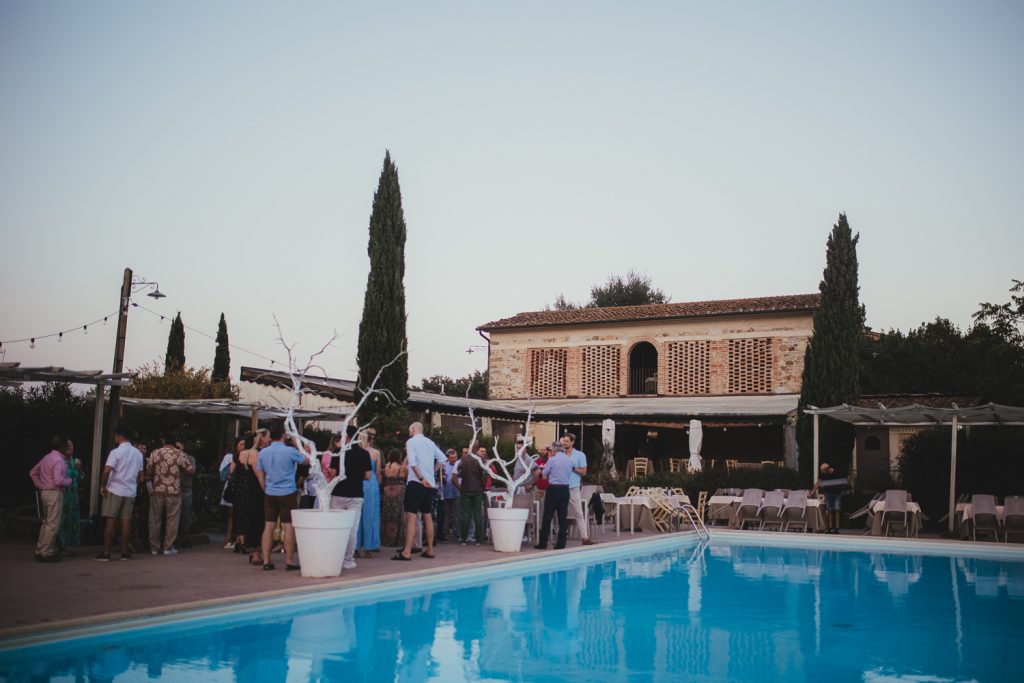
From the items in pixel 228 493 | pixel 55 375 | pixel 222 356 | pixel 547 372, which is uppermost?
pixel 222 356

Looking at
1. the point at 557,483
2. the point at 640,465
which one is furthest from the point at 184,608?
the point at 640,465

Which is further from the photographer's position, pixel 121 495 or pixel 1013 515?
pixel 1013 515

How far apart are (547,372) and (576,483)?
16.7 m

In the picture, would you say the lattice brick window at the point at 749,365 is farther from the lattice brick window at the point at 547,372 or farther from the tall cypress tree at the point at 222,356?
the tall cypress tree at the point at 222,356

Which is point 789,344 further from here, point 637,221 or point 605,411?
point 637,221

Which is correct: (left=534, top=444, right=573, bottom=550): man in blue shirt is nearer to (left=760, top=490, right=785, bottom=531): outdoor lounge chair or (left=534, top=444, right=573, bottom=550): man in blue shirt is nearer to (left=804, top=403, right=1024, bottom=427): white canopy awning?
(left=760, top=490, right=785, bottom=531): outdoor lounge chair

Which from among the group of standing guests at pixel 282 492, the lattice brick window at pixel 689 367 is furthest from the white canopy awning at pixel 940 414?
the group of standing guests at pixel 282 492

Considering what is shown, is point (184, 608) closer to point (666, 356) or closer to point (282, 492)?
point (282, 492)

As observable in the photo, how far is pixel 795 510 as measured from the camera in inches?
651

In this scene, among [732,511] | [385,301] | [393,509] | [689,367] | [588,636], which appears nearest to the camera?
[588,636]

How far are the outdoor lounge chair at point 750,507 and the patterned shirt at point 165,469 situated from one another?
11099 millimetres

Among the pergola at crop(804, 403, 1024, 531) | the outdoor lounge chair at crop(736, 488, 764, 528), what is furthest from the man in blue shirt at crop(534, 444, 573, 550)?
the pergola at crop(804, 403, 1024, 531)

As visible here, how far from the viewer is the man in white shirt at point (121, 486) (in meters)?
9.09

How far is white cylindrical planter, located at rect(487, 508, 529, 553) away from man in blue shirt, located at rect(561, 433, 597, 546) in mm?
961
